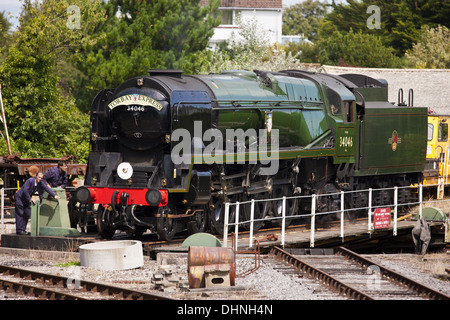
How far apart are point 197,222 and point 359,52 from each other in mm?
42402

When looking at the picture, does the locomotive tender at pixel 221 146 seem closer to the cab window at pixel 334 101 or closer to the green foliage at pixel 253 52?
the cab window at pixel 334 101

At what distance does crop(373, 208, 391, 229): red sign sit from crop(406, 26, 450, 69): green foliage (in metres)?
35.8

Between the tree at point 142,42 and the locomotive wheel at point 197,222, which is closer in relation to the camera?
the locomotive wheel at point 197,222

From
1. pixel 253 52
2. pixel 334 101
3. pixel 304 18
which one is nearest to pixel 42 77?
pixel 334 101

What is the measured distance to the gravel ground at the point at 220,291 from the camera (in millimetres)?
11109

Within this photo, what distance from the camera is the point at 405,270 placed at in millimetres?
14438

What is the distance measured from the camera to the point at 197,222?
50.5 ft

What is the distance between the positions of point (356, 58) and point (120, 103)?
43.1 metres

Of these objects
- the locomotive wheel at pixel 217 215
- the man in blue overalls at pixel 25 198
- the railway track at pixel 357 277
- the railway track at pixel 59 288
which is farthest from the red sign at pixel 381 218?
the railway track at pixel 59 288

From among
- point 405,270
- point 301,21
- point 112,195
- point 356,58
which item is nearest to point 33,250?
point 112,195

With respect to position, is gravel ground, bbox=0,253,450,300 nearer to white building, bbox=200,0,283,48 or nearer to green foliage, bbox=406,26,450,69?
green foliage, bbox=406,26,450,69

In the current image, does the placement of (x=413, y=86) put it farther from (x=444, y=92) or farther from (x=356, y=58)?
(x=356, y=58)

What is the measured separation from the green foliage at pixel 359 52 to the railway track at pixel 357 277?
133 ft

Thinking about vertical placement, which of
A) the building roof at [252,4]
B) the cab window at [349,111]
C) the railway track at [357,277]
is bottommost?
the railway track at [357,277]
